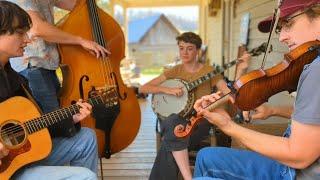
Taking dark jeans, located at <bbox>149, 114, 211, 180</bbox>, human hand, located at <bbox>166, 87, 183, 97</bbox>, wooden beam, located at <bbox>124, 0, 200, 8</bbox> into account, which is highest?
wooden beam, located at <bbox>124, 0, 200, 8</bbox>

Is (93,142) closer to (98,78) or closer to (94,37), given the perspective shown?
(98,78)

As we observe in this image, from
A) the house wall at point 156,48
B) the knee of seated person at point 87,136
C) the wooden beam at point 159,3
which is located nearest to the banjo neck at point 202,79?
the knee of seated person at point 87,136

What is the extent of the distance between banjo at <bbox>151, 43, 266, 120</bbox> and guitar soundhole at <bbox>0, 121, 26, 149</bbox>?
1.18m

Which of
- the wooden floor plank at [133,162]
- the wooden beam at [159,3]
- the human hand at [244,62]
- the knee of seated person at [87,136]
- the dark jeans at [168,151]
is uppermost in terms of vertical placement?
the wooden beam at [159,3]

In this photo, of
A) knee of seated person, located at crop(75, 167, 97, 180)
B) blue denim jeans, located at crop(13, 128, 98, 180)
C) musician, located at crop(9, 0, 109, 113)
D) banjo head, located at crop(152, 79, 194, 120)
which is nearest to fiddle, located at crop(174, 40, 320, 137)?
knee of seated person, located at crop(75, 167, 97, 180)

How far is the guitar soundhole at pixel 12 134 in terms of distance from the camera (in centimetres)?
165

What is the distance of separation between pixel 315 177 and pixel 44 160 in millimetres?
1153

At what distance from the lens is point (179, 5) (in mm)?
11773

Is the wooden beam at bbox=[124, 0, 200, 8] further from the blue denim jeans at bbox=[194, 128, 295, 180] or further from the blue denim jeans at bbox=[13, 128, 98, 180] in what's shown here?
the blue denim jeans at bbox=[194, 128, 295, 180]

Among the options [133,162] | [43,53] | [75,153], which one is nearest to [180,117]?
[75,153]

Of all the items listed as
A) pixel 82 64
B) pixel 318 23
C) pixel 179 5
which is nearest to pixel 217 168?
pixel 318 23

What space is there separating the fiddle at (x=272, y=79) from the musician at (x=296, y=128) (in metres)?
A: 0.04

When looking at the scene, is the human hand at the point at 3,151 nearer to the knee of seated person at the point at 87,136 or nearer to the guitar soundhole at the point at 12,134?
the guitar soundhole at the point at 12,134

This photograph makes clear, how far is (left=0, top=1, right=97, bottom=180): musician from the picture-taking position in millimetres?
1646
